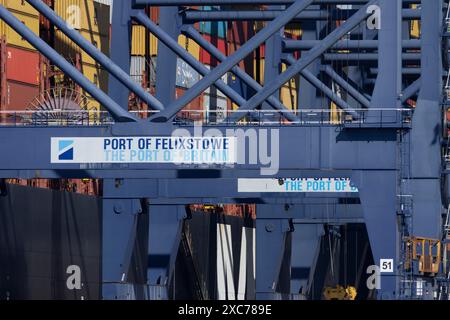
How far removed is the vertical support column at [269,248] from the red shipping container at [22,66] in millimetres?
10892

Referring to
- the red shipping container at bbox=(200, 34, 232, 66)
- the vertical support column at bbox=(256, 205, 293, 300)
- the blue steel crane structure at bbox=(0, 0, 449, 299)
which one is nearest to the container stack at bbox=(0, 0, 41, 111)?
the blue steel crane structure at bbox=(0, 0, 449, 299)

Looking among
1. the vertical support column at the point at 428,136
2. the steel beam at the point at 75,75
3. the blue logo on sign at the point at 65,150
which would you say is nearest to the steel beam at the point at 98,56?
the steel beam at the point at 75,75

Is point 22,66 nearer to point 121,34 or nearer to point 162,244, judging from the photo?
point 162,244

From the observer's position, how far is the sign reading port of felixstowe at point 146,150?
38.9 metres

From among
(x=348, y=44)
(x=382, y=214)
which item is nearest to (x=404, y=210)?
(x=382, y=214)

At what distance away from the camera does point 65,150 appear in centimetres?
3938

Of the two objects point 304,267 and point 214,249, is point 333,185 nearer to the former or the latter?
point 304,267

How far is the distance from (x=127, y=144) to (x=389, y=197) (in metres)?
6.99

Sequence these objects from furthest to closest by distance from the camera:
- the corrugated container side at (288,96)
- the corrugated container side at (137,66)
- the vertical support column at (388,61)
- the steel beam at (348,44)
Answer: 1. the corrugated container side at (288,96)
2. the corrugated container side at (137,66)
3. the steel beam at (348,44)
4. the vertical support column at (388,61)

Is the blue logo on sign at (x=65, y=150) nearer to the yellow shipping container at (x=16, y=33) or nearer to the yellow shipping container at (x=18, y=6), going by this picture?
the yellow shipping container at (x=16, y=33)

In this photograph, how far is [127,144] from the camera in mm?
39188

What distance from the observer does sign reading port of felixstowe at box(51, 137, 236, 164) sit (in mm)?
38875

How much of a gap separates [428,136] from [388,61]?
6420mm
